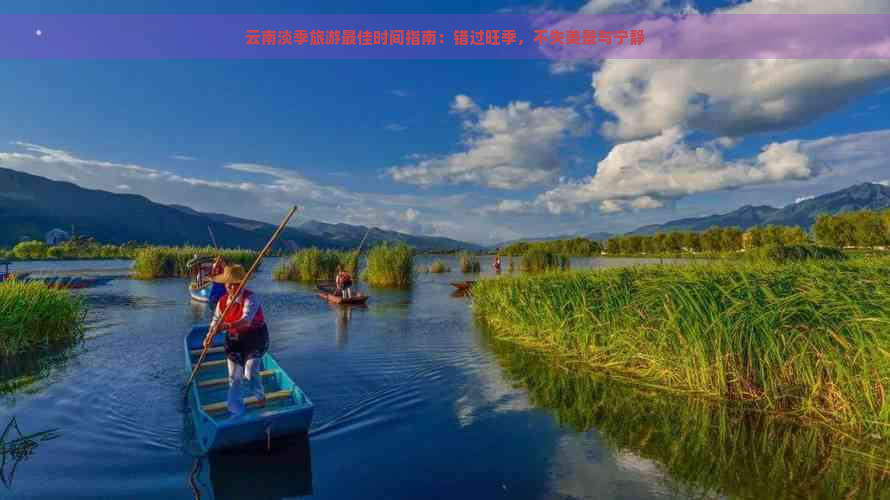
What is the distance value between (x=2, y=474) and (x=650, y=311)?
42.6ft

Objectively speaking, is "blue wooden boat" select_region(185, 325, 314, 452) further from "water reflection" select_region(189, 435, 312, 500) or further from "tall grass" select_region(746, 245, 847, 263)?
"tall grass" select_region(746, 245, 847, 263)

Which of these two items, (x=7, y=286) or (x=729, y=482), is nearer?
(x=729, y=482)

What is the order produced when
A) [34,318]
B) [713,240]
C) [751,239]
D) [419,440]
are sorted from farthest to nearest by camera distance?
1. [713,240]
2. [751,239]
3. [34,318]
4. [419,440]

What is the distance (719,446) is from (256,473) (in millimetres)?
7812

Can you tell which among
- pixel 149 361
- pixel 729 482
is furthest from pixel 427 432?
pixel 149 361

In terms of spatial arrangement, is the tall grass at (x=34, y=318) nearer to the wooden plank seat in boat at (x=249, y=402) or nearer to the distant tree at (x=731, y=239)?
the wooden plank seat in boat at (x=249, y=402)

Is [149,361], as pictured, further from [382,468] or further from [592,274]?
[592,274]

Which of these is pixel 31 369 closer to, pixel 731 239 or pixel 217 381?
pixel 217 381

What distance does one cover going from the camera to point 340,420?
363 inches

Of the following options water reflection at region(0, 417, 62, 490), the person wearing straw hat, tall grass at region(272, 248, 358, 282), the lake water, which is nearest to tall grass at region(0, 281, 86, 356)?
the lake water

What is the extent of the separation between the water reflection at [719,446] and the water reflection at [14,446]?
9.43 m

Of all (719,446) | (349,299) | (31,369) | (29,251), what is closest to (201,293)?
(349,299)

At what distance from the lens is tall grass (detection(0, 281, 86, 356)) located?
1452 centimetres

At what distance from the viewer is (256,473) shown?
6984 mm
